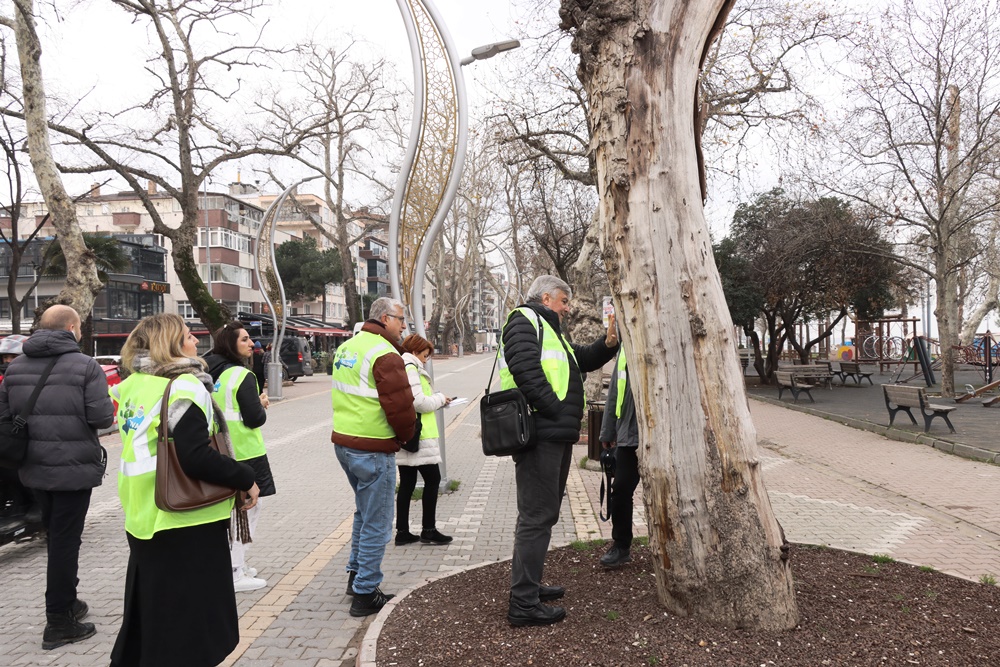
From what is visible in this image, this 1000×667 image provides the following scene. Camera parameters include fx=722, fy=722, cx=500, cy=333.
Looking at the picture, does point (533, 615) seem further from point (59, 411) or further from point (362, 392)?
point (59, 411)

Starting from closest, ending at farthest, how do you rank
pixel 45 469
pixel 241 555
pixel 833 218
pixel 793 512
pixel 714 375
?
pixel 714 375, pixel 45 469, pixel 241 555, pixel 793 512, pixel 833 218

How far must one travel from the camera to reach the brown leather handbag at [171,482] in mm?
2797

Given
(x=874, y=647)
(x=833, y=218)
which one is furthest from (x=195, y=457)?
(x=833, y=218)

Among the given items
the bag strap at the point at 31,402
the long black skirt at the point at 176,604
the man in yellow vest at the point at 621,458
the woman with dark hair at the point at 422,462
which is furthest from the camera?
the woman with dark hair at the point at 422,462

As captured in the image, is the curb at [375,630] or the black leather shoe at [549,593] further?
the black leather shoe at [549,593]

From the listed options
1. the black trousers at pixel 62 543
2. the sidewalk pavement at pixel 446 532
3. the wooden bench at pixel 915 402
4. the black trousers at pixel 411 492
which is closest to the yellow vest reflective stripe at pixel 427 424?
the black trousers at pixel 411 492

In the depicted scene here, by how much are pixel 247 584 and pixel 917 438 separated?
10211mm

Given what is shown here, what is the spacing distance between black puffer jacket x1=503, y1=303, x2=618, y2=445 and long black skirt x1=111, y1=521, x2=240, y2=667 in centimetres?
157

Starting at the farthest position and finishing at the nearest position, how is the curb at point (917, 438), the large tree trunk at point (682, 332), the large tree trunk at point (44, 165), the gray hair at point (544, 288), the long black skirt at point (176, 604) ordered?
1. the large tree trunk at point (44, 165)
2. the curb at point (917, 438)
3. the gray hair at point (544, 288)
4. the large tree trunk at point (682, 332)
5. the long black skirt at point (176, 604)

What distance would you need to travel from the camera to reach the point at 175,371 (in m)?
2.98

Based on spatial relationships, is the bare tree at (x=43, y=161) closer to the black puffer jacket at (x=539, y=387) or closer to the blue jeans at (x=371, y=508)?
the blue jeans at (x=371, y=508)

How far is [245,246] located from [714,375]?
56.6m

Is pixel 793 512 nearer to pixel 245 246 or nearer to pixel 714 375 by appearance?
pixel 714 375

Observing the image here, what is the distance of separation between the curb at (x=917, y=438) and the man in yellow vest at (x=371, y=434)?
841 centimetres
